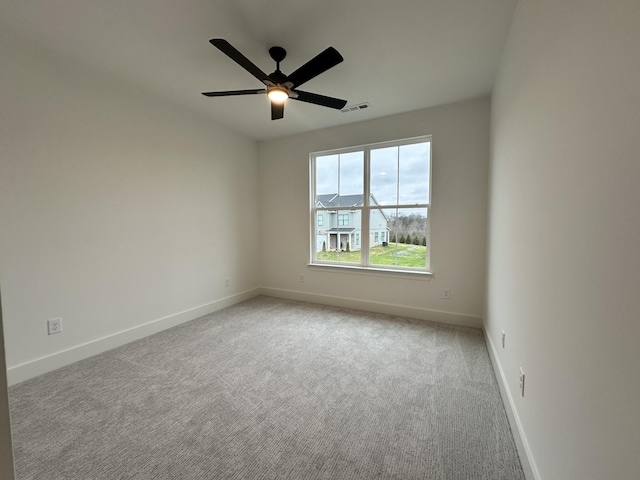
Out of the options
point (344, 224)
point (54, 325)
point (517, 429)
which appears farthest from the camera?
point (344, 224)

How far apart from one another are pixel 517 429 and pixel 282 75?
284 centimetres

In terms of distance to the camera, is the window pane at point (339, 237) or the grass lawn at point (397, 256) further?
the window pane at point (339, 237)

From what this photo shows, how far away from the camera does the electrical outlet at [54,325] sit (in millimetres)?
2273

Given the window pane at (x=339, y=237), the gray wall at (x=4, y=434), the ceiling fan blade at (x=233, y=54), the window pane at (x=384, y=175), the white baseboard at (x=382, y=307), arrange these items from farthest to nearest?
the window pane at (x=339, y=237) → the window pane at (x=384, y=175) → the white baseboard at (x=382, y=307) → the ceiling fan blade at (x=233, y=54) → the gray wall at (x=4, y=434)

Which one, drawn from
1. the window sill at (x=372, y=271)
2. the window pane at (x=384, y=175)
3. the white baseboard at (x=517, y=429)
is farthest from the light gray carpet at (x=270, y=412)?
the window pane at (x=384, y=175)

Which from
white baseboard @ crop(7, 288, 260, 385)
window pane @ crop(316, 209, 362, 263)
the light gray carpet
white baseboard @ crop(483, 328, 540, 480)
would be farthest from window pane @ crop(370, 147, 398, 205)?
white baseboard @ crop(7, 288, 260, 385)

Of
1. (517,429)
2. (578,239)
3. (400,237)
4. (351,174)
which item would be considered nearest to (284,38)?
(351,174)

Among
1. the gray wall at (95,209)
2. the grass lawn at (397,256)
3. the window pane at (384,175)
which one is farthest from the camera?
the window pane at (384,175)

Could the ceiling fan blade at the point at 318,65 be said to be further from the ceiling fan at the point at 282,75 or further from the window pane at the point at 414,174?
the window pane at the point at 414,174

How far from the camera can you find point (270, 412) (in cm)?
177

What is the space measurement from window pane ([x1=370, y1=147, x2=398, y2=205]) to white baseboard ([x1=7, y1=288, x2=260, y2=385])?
8.99ft

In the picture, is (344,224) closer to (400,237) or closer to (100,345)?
(400,237)

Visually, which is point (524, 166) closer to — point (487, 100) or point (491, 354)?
point (491, 354)

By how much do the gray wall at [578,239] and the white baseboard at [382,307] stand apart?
1.60 metres
